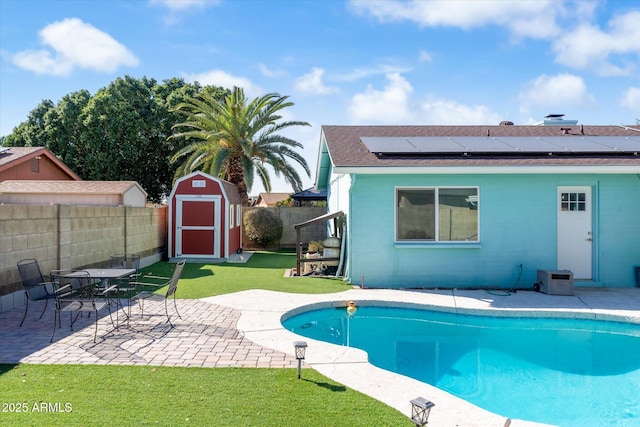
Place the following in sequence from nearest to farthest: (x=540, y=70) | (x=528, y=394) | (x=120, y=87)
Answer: (x=528, y=394)
(x=540, y=70)
(x=120, y=87)

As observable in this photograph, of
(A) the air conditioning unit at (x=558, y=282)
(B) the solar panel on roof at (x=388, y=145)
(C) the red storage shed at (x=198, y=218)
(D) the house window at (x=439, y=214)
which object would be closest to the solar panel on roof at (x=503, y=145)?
(B) the solar panel on roof at (x=388, y=145)

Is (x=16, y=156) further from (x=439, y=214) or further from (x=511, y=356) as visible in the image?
(x=511, y=356)

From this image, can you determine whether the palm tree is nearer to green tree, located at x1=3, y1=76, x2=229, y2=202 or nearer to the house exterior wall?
green tree, located at x1=3, y1=76, x2=229, y2=202

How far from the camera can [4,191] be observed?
52.2ft

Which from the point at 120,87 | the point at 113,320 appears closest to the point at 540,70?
the point at 113,320

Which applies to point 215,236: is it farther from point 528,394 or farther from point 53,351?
point 528,394

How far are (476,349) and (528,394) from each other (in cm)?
169

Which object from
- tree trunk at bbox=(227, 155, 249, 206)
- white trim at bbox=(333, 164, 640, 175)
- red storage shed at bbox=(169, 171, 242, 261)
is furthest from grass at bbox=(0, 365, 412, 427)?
tree trunk at bbox=(227, 155, 249, 206)

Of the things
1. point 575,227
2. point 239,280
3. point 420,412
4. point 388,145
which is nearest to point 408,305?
point 388,145

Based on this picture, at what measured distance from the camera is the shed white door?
1589 centimetres

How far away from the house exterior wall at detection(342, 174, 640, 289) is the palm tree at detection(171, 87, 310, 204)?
10080 millimetres

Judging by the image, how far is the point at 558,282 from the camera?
10070 millimetres

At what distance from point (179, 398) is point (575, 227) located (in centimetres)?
1040

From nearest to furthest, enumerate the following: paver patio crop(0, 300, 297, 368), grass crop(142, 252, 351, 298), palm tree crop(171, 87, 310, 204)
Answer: paver patio crop(0, 300, 297, 368), grass crop(142, 252, 351, 298), palm tree crop(171, 87, 310, 204)
